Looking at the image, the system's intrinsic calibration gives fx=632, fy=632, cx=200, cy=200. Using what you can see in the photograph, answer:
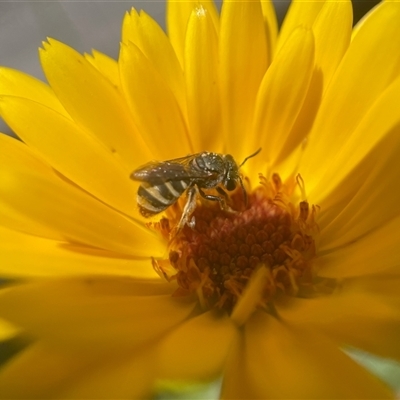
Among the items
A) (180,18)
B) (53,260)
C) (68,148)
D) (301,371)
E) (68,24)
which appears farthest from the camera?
(68,24)

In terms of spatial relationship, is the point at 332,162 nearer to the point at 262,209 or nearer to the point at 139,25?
the point at 262,209

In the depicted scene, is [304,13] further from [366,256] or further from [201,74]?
[366,256]

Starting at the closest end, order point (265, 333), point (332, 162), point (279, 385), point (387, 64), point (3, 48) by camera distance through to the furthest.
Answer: point (279, 385) < point (265, 333) < point (387, 64) < point (332, 162) < point (3, 48)

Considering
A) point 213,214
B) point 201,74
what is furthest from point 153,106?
point 213,214

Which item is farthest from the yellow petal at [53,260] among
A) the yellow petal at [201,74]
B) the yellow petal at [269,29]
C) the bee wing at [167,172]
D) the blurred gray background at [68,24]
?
the blurred gray background at [68,24]

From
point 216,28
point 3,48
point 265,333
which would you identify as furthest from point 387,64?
point 3,48

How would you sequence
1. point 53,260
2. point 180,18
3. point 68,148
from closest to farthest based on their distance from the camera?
point 53,260 < point 68,148 < point 180,18
